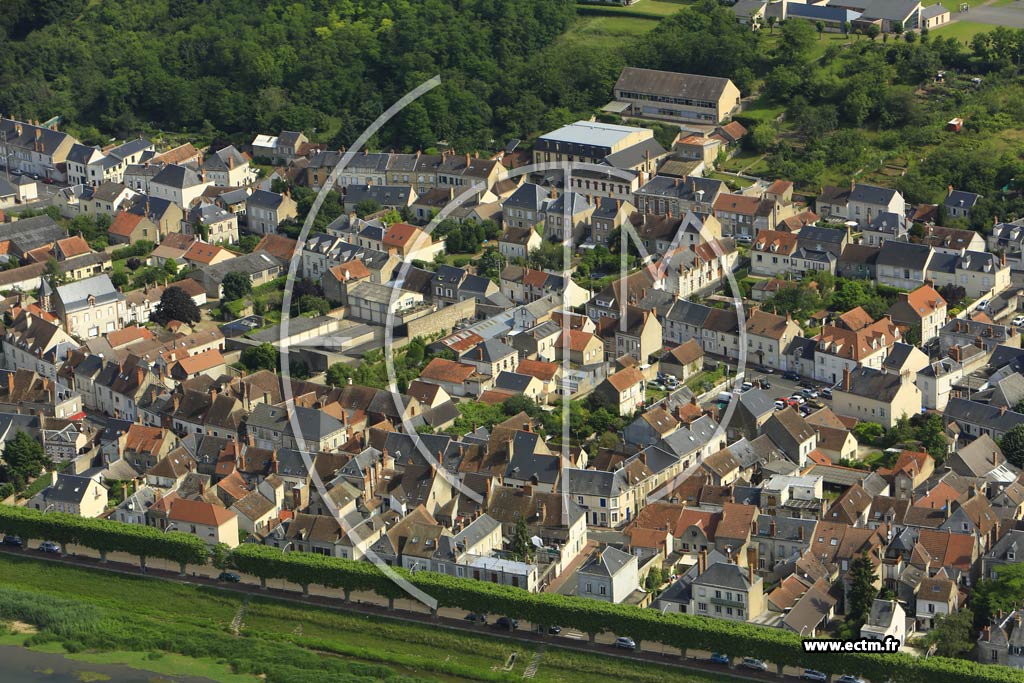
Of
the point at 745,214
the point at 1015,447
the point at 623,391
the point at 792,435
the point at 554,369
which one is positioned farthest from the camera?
the point at 745,214

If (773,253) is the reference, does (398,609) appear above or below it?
below

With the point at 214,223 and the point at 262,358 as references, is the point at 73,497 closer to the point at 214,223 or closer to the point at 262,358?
the point at 262,358

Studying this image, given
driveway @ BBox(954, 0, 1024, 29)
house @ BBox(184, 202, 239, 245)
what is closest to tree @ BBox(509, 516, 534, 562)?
house @ BBox(184, 202, 239, 245)

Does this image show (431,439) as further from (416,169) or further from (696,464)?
(416,169)

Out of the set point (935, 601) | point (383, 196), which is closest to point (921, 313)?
point (935, 601)

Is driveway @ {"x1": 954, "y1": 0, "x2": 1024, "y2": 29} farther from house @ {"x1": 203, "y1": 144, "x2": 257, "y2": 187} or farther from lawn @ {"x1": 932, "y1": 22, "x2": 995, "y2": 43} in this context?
house @ {"x1": 203, "y1": 144, "x2": 257, "y2": 187}

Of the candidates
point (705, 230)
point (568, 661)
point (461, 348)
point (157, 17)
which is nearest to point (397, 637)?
point (568, 661)
